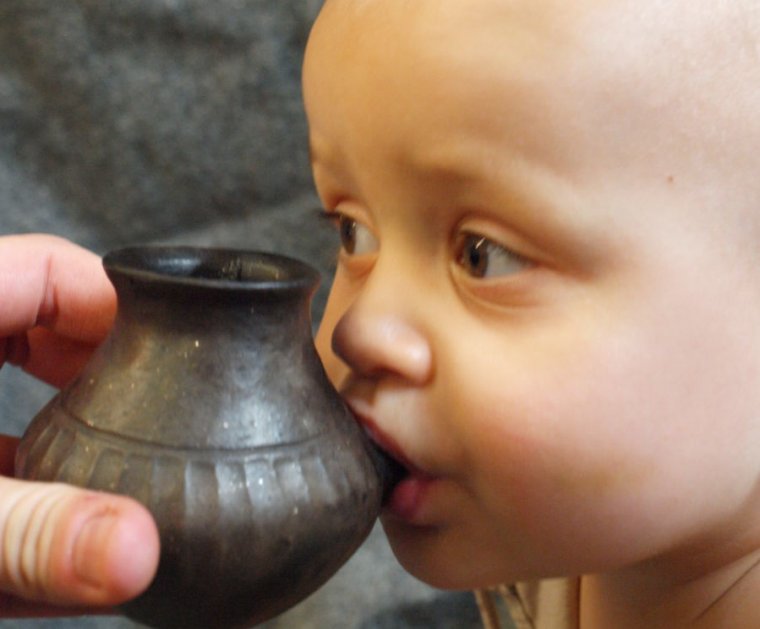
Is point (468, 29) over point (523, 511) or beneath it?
over

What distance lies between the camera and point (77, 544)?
46 cm

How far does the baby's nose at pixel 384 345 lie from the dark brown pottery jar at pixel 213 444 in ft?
0.20

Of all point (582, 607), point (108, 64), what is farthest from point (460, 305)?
point (108, 64)

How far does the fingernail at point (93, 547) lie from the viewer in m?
0.45

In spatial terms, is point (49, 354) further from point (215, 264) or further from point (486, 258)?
point (486, 258)

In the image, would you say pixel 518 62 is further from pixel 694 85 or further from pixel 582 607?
pixel 582 607

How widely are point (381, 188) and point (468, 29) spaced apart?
122 millimetres

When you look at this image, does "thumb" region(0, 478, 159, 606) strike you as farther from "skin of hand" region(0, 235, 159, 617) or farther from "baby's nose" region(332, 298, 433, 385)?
"baby's nose" region(332, 298, 433, 385)

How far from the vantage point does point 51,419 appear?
545mm

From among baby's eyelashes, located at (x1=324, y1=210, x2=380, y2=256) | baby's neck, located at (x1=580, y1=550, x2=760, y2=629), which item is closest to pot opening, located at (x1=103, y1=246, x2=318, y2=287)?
baby's eyelashes, located at (x1=324, y1=210, x2=380, y2=256)

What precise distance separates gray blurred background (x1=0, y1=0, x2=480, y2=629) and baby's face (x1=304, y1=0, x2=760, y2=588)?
0.58m

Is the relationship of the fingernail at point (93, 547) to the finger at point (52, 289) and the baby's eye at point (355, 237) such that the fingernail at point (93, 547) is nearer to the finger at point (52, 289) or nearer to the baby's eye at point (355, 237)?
the baby's eye at point (355, 237)

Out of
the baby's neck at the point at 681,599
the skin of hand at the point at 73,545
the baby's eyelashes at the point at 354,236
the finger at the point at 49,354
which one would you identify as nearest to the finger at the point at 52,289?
the finger at the point at 49,354

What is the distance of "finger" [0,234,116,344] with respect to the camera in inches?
32.5
